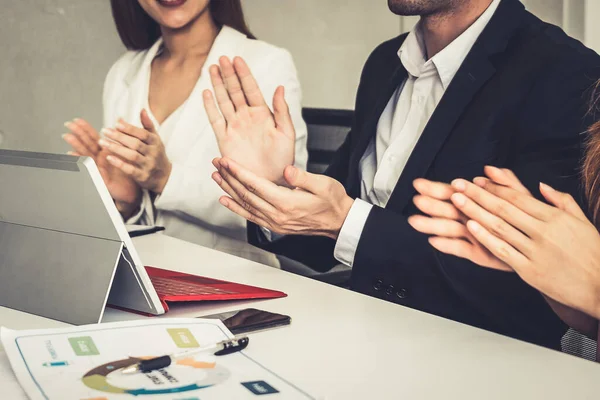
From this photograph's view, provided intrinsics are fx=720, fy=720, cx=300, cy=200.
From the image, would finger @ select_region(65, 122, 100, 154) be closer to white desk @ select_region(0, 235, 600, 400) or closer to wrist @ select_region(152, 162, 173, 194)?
wrist @ select_region(152, 162, 173, 194)

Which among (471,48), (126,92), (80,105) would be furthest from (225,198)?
(80,105)

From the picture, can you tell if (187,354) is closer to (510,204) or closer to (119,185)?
(510,204)

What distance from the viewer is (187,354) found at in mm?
722

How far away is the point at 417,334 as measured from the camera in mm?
833

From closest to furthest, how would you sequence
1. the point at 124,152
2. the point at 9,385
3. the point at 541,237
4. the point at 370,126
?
1. the point at 9,385
2. the point at 541,237
3. the point at 370,126
4. the point at 124,152

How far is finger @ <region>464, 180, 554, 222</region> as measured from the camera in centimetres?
80

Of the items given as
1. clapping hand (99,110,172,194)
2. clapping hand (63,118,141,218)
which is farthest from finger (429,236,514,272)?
clapping hand (63,118,141,218)

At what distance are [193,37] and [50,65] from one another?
114 centimetres

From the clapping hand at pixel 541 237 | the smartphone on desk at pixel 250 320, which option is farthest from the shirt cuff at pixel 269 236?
the clapping hand at pixel 541 237

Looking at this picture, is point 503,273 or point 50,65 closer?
point 503,273

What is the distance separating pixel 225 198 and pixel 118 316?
0.32 metres

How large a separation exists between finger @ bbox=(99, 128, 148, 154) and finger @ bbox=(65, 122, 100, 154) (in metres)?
0.19

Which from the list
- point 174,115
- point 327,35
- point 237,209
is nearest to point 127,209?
point 174,115

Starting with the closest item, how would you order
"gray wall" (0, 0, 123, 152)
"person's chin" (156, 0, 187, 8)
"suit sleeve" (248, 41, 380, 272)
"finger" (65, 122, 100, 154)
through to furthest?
"suit sleeve" (248, 41, 380, 272), "finger" (65, 122, 100, 154), "person's chin" (156, 0, 187, 8), "gray wall" (0, 0, 123, 152)
